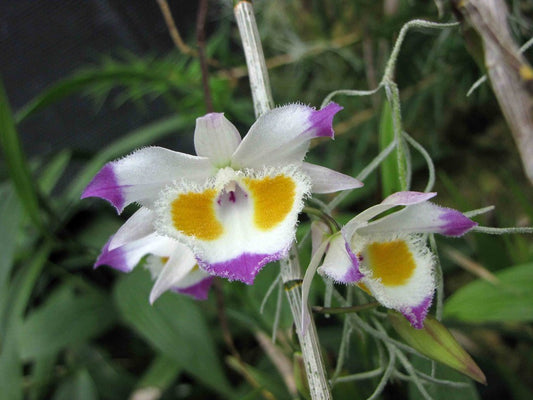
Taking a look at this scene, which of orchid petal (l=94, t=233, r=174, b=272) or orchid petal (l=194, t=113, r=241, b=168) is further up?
orchid petal (l=194, t=113, r=241, b=168)

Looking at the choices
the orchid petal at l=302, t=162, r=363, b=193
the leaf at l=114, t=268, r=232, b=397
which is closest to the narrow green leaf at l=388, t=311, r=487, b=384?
the orchid petal at l=302, t=162, r=363, b=193

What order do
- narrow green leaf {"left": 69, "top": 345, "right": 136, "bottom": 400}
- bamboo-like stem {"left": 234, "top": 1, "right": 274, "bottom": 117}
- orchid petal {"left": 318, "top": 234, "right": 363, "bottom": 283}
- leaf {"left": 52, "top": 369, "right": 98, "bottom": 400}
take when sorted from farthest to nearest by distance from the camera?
narrow green leaf {"left": 69, "top": 345, "right": 136, "bottom": 400} < leaf {"left": 52, "top": 369, "right": 98, "bottom": 400} < bamboo-like stem {"left": 234, "top": 1, "right": 274, "bottom": 117} < orchid petal {"left": 318, "top": 234, "right": 363, "bottom": 283}

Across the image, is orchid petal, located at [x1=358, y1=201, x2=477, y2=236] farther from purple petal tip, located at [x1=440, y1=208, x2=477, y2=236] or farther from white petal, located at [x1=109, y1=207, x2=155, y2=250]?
white petal, located at [x1=109, y1=207, x2=155, y2=250]

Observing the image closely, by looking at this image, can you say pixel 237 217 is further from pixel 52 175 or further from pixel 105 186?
pixel 52 175

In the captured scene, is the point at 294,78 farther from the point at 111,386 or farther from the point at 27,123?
the point at 111,386

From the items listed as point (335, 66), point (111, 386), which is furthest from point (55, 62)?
point (111, 386)

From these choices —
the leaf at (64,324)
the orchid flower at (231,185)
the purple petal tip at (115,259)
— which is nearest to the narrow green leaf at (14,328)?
the leaf at (64,324)

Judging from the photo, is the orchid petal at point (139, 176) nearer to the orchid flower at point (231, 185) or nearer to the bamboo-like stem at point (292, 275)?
the orchid flower at point (231, 185)
